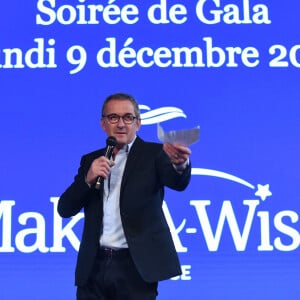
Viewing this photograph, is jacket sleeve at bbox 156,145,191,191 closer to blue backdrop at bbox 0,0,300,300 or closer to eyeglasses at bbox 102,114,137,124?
eyeglasses at bbox 102,114,137,124

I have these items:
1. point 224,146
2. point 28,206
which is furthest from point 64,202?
point 224,146

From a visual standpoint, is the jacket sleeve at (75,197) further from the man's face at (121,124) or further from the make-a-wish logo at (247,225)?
the make-a-wish logo at (247,225)

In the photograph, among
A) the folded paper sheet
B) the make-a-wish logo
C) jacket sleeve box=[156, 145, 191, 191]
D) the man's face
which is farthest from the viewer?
the make-a-wish logo

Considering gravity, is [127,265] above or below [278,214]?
below

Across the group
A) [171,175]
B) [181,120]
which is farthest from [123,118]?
[181,120]

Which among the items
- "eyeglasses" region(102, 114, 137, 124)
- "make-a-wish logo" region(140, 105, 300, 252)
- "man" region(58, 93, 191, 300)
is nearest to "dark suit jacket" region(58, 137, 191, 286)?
"man" region(58, 93, 191, 300)

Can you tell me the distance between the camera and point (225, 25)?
3.25m

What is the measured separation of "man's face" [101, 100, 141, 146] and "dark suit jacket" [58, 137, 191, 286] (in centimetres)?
7

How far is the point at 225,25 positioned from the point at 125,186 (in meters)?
1.57

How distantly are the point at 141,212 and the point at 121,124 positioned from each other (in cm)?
28

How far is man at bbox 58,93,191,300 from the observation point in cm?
191

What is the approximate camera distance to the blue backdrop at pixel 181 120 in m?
3.03

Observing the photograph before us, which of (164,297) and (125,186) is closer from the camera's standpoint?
(125,186)

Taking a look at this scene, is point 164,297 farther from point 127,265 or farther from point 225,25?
point 225,25
